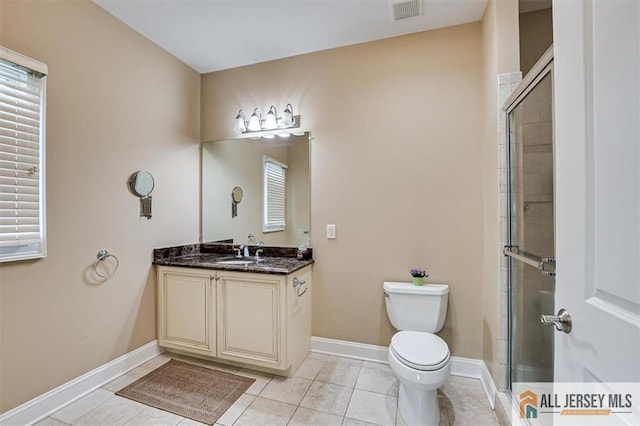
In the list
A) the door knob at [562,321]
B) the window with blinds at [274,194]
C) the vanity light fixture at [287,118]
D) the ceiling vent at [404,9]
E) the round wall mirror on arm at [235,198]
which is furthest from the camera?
the round wall mirror on arm at [235,198]

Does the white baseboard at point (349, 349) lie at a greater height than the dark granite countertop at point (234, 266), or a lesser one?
lesser

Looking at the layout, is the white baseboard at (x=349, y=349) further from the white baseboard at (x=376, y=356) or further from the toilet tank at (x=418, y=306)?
the toilet tank at (x=418, y=306)

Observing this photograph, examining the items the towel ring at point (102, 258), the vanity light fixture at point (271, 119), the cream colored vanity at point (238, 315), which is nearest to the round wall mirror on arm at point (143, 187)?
the towel ring at point (102, 258)

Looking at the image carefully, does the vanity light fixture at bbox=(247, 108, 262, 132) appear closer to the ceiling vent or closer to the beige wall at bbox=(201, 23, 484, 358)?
the beige wall at bbox=(201, 23, 484, 358)

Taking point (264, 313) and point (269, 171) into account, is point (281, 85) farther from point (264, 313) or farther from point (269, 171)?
point (264, 313)

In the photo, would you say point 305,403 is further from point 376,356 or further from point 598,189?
point 598,189

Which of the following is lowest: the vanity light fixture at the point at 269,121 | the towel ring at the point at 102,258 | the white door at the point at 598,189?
the towel ring at the point at 102,258

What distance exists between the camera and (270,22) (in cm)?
223

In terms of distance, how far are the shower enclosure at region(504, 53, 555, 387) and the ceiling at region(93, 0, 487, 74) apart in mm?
1041

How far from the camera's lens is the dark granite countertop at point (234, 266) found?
2.18 metres

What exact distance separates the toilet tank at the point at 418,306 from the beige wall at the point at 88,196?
2039mm

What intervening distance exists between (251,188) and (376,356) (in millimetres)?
1890

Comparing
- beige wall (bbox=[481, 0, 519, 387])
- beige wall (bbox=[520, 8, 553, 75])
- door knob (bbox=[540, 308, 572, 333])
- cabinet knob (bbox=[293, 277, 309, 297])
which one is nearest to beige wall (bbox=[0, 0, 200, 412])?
cabinet knob (bbox=[293, 277, 309, 297])

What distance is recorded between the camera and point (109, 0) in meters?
2.00
